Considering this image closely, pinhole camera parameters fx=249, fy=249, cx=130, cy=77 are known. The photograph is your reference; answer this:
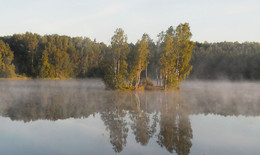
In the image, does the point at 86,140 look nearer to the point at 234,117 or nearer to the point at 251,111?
the point at 234,117

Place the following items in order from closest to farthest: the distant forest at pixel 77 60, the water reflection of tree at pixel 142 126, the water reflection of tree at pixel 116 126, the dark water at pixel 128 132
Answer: the dark water at pixel 128 132 < the water reflection of tree at pixel 116 126 < the water reflection of tree at pixel 142 126 < the distant forest at pixel 77 60

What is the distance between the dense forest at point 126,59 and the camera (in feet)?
155

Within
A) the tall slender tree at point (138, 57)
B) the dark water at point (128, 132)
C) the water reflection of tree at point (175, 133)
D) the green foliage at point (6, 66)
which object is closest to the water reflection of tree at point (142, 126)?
the dark water at point (128, 132)

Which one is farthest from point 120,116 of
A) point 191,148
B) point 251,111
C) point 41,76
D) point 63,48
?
point 63,48

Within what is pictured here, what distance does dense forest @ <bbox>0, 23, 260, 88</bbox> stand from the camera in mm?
47250

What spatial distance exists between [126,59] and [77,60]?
92343mm

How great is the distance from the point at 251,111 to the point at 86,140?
17555 mm

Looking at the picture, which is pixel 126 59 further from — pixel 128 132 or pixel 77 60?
pixel 77 60

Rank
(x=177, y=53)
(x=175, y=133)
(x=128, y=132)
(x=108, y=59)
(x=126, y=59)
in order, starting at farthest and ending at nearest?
(x=126, y=59) → (x=108, y=59) → (x=177, y=53) → (x=128, y=132) → (x=175, y=133)

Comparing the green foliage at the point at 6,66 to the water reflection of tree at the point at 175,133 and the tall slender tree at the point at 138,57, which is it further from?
the water reflection of tree at the point at 175,133

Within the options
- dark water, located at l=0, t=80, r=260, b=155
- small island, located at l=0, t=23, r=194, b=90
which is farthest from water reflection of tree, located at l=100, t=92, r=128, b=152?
small island, located at l=0, t=23, r=194, b=90

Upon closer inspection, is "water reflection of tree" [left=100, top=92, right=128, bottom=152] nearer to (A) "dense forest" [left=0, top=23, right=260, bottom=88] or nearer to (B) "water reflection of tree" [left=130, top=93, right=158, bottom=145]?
(B) "water reflection of tree" [left=130, top=93, right=158, bottom=145]

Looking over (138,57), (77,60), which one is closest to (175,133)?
(138,57)

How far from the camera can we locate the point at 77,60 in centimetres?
14162
